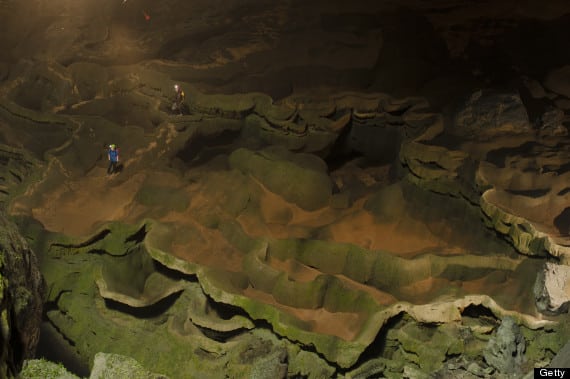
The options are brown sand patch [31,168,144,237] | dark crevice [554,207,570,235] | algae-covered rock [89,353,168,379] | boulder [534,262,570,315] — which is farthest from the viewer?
brown sand patch [31,168,144,237]

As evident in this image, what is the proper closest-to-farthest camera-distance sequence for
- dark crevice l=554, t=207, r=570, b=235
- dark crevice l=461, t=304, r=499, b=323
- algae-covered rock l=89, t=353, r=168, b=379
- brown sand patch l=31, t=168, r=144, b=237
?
algae-covered rock l=89, t=353, r=168, b=379 < dark crevice l=461, t=304, r=499, b=323 < dark crevice l=554, t=207, r=570, b=235 < brown sand patch l=31, t=168, r=144, b=237

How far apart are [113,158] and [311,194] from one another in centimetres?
543

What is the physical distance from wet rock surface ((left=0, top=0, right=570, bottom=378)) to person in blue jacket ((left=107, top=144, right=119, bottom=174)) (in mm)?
260

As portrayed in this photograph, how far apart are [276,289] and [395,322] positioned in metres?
2.53

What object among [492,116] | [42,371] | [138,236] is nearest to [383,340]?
[138,236]

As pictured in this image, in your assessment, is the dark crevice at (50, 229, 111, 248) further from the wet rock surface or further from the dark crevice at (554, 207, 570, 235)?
the dark crevice at (554, 207, 570, 235)

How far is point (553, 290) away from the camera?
9516 mm

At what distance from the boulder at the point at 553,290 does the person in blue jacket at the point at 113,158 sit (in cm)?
1063

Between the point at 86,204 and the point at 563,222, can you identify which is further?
the point at 86,204

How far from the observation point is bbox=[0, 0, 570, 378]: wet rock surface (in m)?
10.1

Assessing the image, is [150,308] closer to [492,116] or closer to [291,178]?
[291,178]

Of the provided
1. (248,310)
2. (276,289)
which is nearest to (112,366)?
(248,310)

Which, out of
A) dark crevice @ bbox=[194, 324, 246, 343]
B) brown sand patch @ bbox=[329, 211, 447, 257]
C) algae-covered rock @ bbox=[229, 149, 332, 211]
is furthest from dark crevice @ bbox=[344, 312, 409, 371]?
algae-covered rock @ bbox=[229, 149, 332, 211]

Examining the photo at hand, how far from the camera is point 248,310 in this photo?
10422 millimetres
